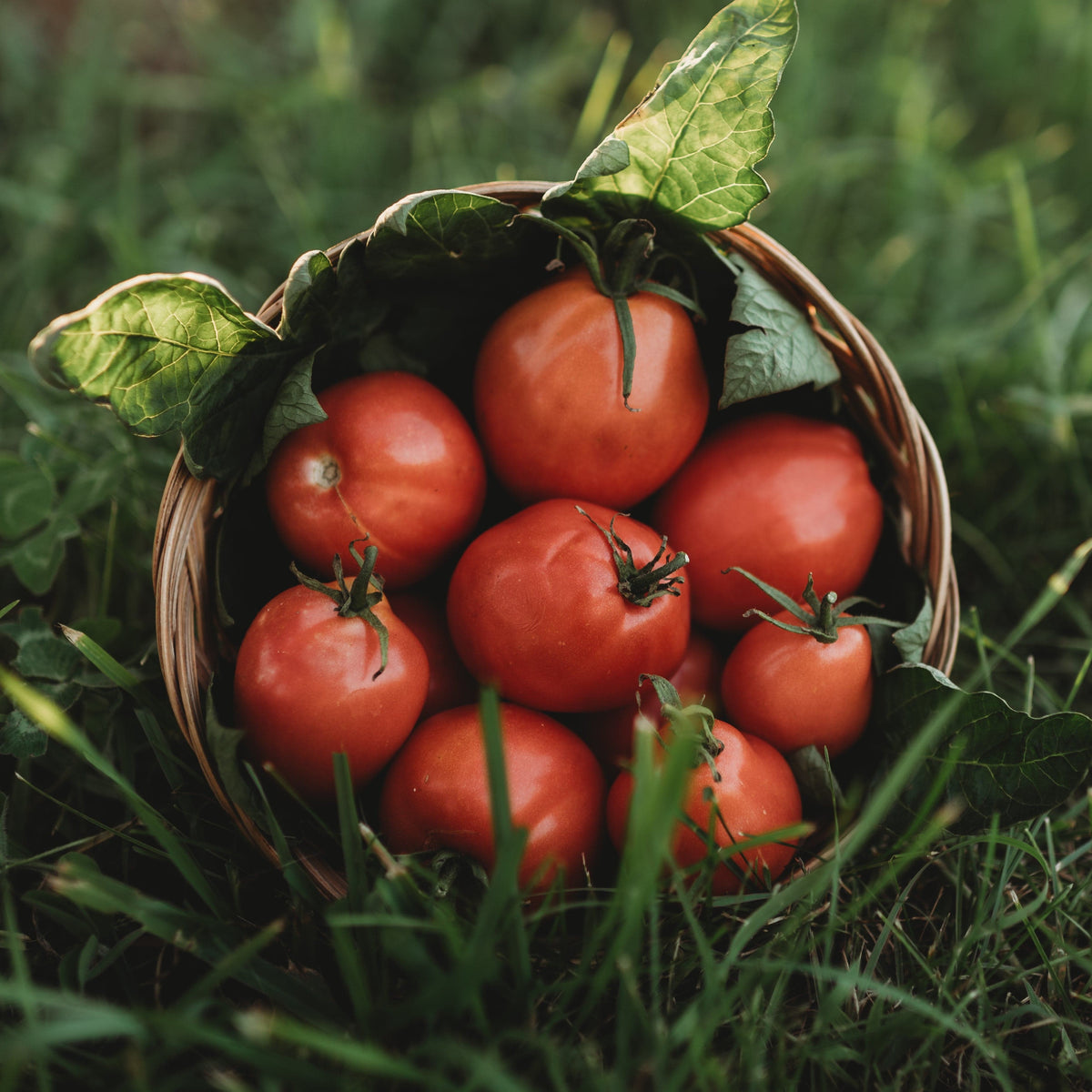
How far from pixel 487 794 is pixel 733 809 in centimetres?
27

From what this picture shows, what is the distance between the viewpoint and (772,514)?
1.14 meters

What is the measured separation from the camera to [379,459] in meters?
1.05

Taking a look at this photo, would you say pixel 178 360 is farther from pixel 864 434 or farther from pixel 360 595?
pixel 864 434

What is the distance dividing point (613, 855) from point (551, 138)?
1989 mm

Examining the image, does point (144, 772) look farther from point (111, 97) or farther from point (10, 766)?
point (111, 97)

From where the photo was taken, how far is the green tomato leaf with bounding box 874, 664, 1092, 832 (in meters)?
0.96

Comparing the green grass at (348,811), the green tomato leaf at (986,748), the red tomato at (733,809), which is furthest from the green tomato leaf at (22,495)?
the green tomato leaf at (986,748)

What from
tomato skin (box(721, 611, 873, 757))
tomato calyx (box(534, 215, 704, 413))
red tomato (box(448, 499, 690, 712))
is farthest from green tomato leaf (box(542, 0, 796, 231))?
tomato skin (box(721, 611, 873, 757))

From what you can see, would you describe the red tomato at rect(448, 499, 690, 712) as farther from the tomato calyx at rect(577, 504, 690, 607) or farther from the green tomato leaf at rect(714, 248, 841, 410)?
the green tomato leaf at rect(714, 248, 841, 410)

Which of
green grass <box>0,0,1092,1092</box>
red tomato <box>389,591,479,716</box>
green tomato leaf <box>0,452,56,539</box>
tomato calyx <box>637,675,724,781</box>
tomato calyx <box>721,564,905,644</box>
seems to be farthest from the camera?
green tomato leaf <box>0,452,56,539</box>

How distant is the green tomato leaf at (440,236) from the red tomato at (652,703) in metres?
0.59

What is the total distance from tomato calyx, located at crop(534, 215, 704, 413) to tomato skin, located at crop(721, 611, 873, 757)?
339mm

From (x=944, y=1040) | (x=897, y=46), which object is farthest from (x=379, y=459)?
(x=897, y=46)

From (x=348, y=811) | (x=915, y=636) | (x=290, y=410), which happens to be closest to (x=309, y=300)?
(x=290, y=410)
